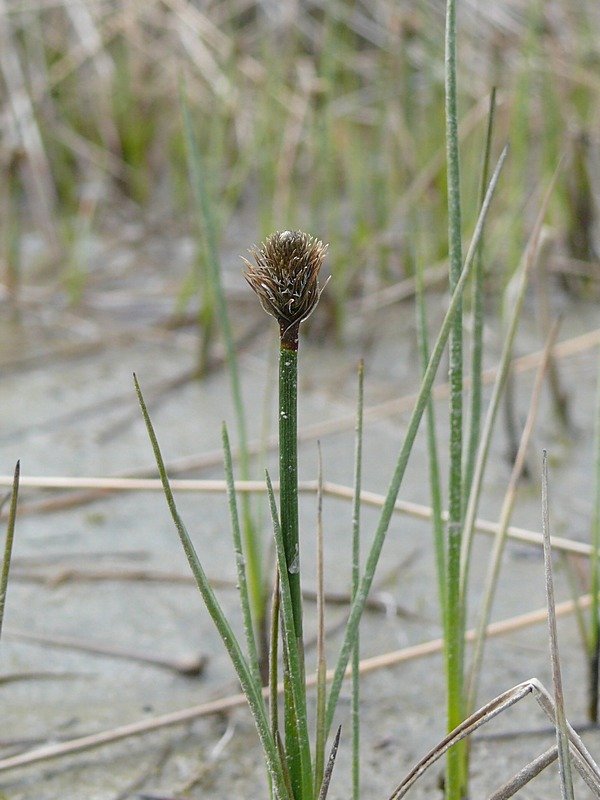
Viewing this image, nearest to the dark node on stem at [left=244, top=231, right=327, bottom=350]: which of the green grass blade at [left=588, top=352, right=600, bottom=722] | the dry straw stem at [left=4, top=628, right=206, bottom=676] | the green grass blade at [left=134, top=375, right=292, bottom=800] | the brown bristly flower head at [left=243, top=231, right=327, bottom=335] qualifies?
the brown bristly flower head at [left=243, top=231, right=327, bottom=335]

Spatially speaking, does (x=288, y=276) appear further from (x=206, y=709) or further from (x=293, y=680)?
(x=206, y=709)

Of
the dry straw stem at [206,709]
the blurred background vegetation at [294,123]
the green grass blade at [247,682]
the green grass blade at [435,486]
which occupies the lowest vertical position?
the dry straw stem at [206,709]

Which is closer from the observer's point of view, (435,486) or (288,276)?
(288,276)

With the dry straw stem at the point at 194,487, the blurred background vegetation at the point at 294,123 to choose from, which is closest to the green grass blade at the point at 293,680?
the dry straw stem at the point at 194,487

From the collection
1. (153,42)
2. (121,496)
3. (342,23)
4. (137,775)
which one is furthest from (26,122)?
(137,775)

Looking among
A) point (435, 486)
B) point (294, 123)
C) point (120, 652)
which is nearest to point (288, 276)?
point (435, 486)

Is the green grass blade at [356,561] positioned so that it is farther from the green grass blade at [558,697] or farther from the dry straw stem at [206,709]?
the dry straw stem at [206,709]
